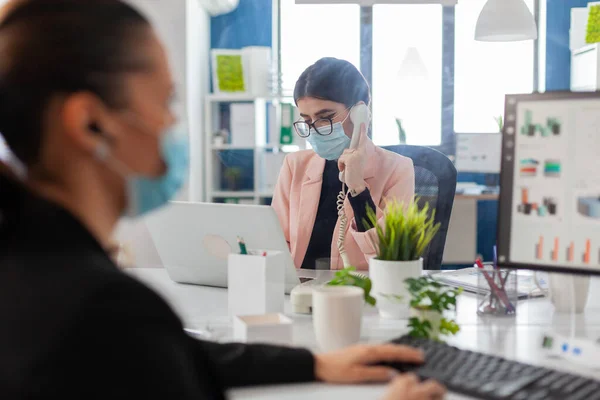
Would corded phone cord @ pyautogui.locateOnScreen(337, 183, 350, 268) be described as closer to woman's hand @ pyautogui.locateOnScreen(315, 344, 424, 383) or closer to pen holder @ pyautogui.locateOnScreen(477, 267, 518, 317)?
pen holder @ pyautogui.locateOnScreen(477, 267, 518, 317)

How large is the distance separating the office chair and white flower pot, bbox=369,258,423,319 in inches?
31.3

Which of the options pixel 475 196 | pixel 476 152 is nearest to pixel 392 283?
pixel 475 196

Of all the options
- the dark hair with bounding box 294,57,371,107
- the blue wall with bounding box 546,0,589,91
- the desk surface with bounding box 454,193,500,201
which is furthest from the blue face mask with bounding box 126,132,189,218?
the blue wall with bounding box 546,0,589,91

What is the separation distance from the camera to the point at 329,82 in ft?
7.66

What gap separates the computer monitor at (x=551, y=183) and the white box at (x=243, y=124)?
3.78 m

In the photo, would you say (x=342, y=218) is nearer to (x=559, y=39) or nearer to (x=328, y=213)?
(x=328, y=213)

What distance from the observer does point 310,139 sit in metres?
2.41

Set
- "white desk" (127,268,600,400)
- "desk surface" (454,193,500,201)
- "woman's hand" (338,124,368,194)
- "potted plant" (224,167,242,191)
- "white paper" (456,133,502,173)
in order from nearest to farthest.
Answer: "white desk" (127,268,600,400) → "woman's hand" (338,124,368,194) → "desk surface" (454,193,500,201) → "potted plant" (224,167,242,191) → "white paper" (456,133,502,173)

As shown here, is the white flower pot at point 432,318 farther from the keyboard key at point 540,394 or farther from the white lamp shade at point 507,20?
the white lamp shade at point 507,20

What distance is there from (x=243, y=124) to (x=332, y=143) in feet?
8.70

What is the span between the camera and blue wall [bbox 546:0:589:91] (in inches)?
223

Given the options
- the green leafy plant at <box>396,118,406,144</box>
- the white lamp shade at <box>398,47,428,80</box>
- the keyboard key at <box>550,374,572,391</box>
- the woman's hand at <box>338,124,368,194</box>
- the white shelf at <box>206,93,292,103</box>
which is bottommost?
the keyboard key at <box>550,374,572,391</box>

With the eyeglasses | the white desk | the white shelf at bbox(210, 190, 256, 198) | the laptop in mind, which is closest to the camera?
the white desk

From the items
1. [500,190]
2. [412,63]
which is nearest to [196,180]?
[412,63]
